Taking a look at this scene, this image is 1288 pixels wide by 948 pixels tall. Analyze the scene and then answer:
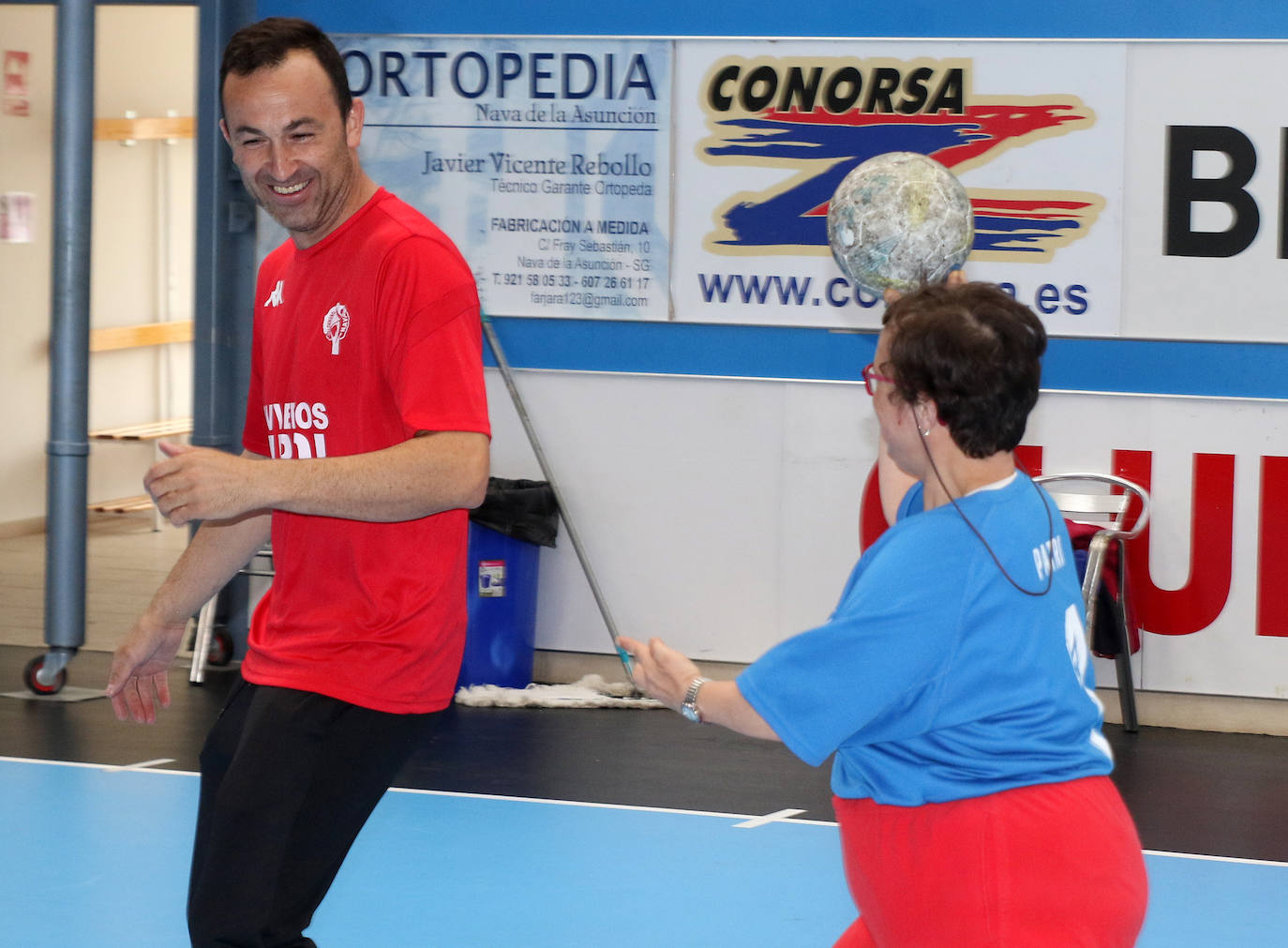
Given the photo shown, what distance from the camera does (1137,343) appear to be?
678 centimetres

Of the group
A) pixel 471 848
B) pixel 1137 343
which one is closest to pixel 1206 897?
pixel 471 848

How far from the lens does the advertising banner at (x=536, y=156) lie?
7.18 metres

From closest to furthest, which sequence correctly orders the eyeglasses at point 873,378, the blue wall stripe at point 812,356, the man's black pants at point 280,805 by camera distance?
the eyeglasses at point 873,378 → the man's black pants at point 280,805 → the blue wall stripe at point 812,356

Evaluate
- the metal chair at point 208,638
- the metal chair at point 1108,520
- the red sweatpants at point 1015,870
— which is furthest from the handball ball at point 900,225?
the metal chair at point 208,638

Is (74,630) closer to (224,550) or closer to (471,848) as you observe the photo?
(471,848)

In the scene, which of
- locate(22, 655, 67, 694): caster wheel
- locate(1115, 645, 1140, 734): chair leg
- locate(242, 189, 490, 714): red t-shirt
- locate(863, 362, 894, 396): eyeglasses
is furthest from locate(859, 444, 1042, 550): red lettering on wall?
locate(863, 362, 894, 396): eyeglasses

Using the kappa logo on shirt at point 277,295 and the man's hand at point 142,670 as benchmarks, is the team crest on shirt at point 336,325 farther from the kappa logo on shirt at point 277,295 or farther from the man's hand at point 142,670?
the man's hand at point 142,670

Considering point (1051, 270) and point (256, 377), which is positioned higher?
point (1051, 270)

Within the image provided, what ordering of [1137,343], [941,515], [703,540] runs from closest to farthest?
[941,515], [1137,343], [703,540]

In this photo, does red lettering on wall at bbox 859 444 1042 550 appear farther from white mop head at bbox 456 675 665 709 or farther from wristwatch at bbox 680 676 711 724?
wristwatch at bbox 680 676 711 724

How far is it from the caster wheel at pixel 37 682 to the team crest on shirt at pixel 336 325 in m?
4.68

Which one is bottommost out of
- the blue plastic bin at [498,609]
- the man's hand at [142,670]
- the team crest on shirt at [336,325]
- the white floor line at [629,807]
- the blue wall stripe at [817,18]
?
the white floor line at [629,807]

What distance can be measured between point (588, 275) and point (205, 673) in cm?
240

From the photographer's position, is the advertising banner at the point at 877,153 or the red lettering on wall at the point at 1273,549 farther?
the advertising banner at the point at 877,153
